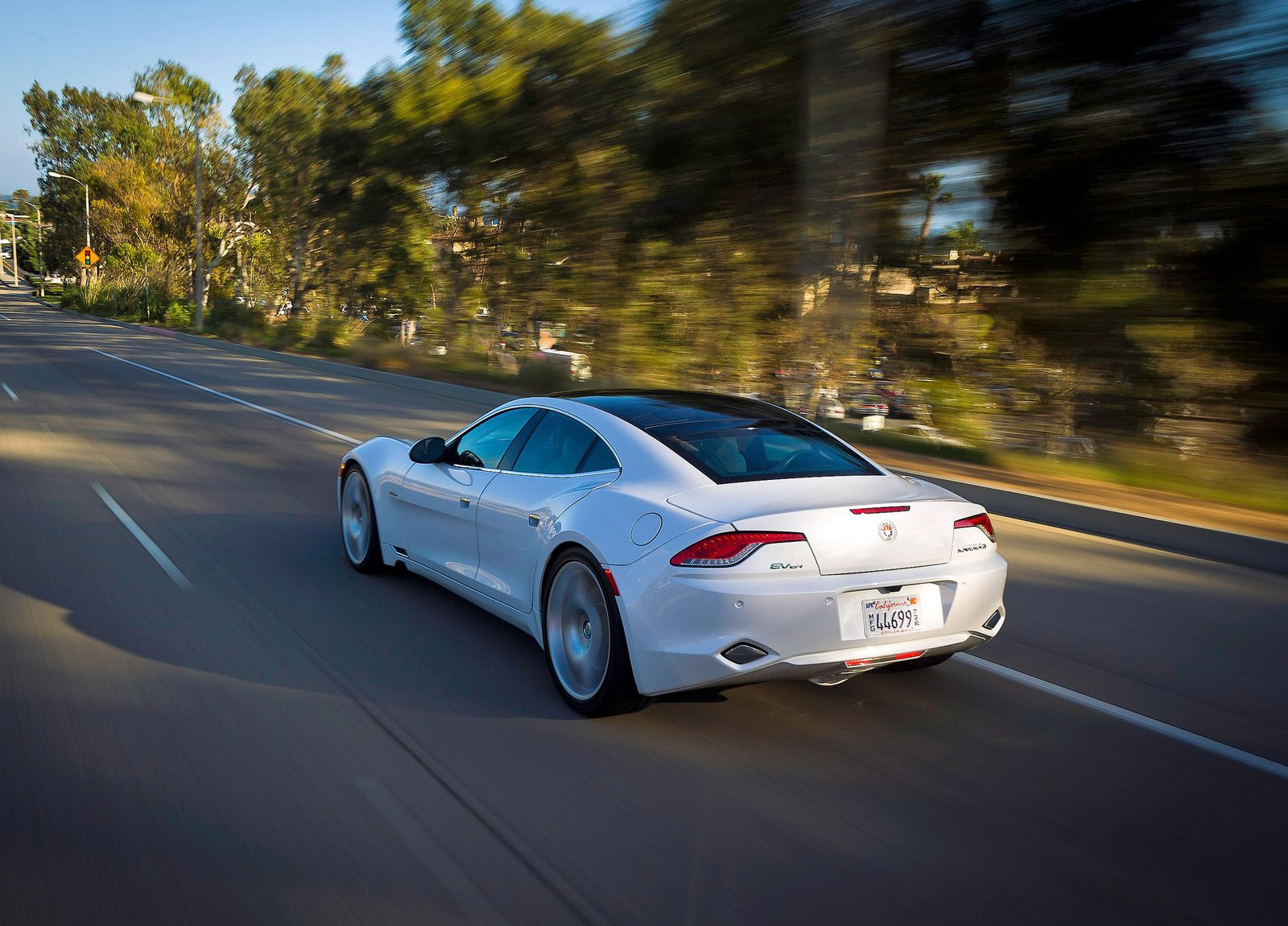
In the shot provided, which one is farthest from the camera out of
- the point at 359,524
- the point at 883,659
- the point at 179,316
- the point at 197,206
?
the point at 179,316

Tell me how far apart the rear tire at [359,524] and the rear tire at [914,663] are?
3.27 meters

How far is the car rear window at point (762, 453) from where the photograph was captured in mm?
4969

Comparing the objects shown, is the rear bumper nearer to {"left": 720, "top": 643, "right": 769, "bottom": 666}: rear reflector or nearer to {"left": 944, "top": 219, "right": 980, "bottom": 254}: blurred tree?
{"left": 720, "top": 643, "right": 769, "bottom": 666}: rear reflector

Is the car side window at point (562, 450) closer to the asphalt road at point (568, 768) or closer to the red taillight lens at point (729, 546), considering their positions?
the red taillight lens at point (729, 546)

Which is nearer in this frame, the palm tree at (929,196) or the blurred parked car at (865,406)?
the palm tree at (929,196)

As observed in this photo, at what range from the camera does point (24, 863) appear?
136 inches

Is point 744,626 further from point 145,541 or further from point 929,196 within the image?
point 929,196

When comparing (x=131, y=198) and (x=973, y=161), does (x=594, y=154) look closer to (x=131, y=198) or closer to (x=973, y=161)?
(x=973, y=161)

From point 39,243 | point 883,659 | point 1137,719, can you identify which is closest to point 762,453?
point 883,659

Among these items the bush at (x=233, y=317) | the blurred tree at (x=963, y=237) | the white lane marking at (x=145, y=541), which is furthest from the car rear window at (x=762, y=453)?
the bush at (x=233, y=317)

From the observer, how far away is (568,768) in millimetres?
4285

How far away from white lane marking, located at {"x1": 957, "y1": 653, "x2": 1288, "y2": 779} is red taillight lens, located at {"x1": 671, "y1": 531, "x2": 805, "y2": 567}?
6.01 ft

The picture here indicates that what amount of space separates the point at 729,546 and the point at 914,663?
4.30ft

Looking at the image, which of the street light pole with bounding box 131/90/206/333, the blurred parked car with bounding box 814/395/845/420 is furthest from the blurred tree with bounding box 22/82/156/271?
the blurred parked car with bounding box 814/395/845/420
